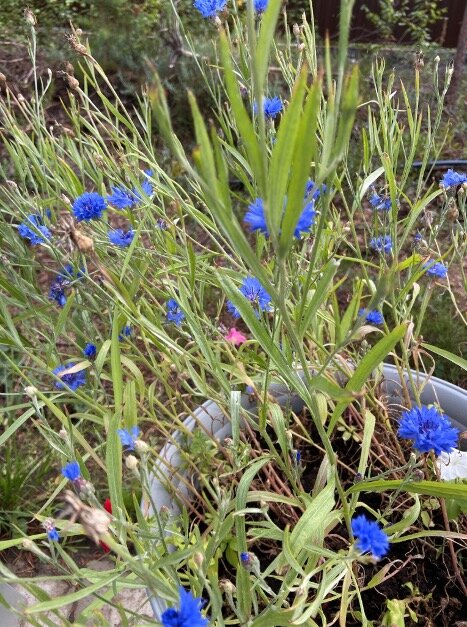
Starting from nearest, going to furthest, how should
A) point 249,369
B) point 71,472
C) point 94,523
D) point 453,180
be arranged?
point 94,523, point 71,472, point 453,180, point 249,369

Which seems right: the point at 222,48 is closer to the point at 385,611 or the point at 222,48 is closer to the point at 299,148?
the point at 299,148

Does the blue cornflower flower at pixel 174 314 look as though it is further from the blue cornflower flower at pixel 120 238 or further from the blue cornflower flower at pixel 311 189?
the blue cornflower flower at pixel 311 189

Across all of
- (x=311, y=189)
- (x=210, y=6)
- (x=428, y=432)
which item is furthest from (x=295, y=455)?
(x=210, y=6)

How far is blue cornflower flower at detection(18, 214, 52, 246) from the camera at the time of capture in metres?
0.63

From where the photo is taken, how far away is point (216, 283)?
2.27 ft

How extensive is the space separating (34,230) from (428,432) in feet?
1.46

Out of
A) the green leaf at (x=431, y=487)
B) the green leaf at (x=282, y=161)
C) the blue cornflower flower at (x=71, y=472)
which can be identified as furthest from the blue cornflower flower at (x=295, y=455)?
the green leaf at (x=282, y=161)

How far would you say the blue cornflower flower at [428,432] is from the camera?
0.47 metres

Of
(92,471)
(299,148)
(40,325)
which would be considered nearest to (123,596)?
(92,471)

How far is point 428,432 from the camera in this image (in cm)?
47

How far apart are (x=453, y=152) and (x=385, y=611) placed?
1.68 m

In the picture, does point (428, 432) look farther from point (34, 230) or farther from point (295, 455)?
point (34, 230)

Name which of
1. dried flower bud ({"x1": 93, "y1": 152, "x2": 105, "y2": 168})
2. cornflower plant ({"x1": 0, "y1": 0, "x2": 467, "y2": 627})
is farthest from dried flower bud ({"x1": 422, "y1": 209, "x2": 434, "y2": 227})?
dried flower bud ({"x1": 93, "y1": 152, "x2": 105, "y2": 168})

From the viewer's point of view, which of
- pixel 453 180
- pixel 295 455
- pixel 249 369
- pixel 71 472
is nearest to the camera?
pixel 71 472
